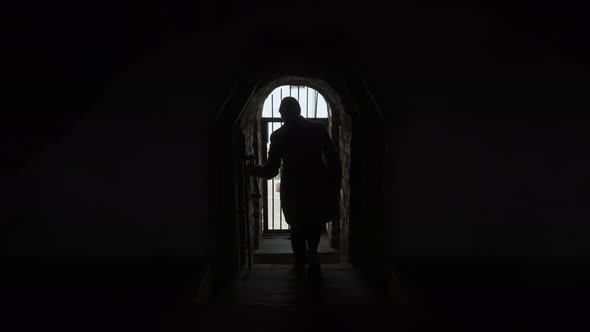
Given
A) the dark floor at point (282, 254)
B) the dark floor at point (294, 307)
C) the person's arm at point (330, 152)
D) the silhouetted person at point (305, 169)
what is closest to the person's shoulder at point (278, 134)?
the silhouetted person at point (305, 169)

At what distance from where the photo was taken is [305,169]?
11.3ft

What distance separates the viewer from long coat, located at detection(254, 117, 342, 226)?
342 centimetres

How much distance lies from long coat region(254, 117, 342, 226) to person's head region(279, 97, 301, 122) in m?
0.04

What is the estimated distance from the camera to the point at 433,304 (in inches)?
112

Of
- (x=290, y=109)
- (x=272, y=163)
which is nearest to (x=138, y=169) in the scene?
(x=272, y=163)

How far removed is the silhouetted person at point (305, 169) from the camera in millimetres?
3416

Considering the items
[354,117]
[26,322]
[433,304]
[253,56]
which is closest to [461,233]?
[433,304]

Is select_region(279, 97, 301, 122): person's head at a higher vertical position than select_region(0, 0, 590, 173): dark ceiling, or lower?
lower

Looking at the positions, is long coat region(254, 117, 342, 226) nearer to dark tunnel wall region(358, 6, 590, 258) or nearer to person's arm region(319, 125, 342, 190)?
person's arm region(319, 125, 342, 190)

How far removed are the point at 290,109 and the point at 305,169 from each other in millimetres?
532

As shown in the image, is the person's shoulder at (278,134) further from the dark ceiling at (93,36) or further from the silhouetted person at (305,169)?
the dark ceiling at (93,36)

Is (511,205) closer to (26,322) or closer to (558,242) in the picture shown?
(558,242)

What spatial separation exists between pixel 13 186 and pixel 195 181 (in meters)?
1.57

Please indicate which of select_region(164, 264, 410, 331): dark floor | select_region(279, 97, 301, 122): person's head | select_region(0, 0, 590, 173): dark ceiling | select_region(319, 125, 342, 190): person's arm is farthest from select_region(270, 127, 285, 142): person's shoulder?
select_region(164, 264, 410, 331): dark floor
